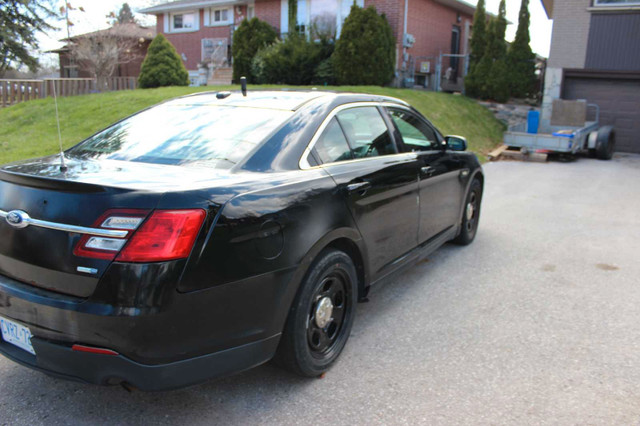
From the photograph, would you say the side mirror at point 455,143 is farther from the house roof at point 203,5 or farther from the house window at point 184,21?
the house window at point 184,21

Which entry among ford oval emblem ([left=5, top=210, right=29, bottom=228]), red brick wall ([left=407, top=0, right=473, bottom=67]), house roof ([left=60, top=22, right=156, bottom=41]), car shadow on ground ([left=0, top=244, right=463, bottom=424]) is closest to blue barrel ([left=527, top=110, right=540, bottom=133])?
red brick wall ([left=407, top=0, right=473, bottom=67])

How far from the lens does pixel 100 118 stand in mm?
12312

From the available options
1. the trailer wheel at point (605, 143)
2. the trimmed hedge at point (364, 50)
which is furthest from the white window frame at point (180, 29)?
the trailer wheel at point (605, 143)

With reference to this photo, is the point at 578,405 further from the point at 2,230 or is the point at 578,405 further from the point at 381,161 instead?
the point at 2,230

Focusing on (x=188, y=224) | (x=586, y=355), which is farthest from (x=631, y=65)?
(x=188, y=224)

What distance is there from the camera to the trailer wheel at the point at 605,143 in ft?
47.9

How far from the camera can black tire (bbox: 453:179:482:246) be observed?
5.69 metres

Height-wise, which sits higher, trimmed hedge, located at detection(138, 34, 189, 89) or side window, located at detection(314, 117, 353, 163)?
trimmed hedge, located at detection(138, 34, 189, 89)

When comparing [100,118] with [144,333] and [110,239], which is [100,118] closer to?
[110,239]

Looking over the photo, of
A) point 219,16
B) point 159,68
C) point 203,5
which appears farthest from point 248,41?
point 203,5

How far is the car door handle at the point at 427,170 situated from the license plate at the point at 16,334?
302cm

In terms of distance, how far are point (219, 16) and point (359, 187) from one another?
25.0 metres

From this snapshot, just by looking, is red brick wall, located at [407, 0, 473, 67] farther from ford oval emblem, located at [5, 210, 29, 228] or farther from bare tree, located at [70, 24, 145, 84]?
ford oval emblem, located at [5, 210, 29, 228]

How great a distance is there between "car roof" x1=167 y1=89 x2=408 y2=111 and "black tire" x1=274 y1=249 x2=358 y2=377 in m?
1.07
